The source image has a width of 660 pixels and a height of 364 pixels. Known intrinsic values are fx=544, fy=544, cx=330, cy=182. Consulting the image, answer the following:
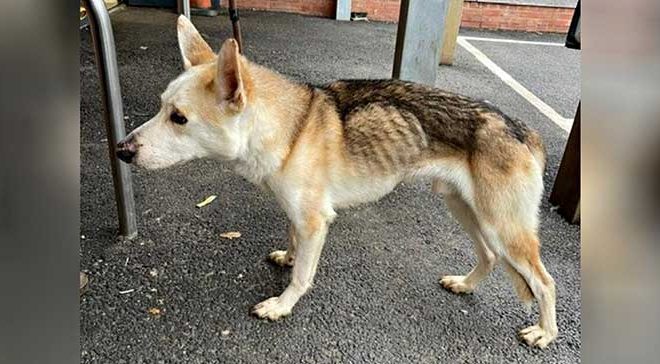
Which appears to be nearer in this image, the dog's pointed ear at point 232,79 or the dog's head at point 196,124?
the dog's pointed ear at point 232,79

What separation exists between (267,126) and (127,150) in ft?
1.36

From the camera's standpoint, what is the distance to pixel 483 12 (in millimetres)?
7277

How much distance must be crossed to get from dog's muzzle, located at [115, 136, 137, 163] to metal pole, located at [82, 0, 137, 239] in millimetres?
364

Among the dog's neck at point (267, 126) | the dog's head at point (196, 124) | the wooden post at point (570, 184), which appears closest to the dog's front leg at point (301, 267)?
the dog's neck at point (267, 126)

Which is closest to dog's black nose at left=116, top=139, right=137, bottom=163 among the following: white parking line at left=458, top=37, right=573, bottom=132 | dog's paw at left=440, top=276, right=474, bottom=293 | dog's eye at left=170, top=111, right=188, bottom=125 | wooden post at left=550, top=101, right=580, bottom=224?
dog's eye at left=170, top=111, right=188, bottom=125

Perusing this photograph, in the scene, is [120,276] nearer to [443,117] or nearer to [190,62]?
[190,62]

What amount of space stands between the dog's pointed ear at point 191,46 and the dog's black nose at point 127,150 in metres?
0.35

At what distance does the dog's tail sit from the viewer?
5.66 ft

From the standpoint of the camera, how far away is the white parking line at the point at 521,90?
3843 mm

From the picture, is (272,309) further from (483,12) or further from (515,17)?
(515,17)

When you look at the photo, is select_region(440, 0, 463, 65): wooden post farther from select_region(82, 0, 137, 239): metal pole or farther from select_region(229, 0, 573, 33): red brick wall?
select_region(82, 0, 137, 239): metal pole

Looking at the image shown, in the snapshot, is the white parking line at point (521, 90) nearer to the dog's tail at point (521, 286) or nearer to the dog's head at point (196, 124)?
the dog's tail at point (521, 286)
